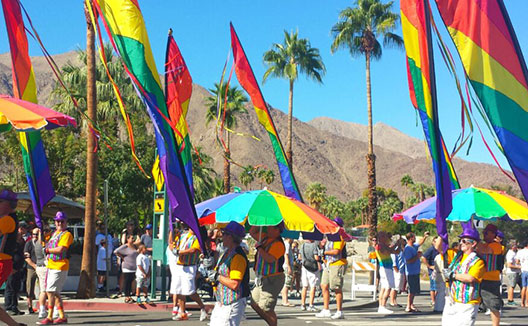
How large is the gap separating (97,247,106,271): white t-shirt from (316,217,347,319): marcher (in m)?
6.31

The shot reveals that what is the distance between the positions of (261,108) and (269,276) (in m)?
5.15

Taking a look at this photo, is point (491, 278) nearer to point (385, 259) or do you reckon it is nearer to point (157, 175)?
point (385, 259)

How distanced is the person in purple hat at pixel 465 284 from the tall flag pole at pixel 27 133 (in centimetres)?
582

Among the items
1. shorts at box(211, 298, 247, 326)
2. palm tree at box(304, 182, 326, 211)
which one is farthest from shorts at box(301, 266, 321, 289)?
palm tree at box(304, 182, 326, 211)

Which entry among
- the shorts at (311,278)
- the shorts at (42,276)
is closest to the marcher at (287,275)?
the shorts at (311,278)

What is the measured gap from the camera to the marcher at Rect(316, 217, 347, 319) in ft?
42.8

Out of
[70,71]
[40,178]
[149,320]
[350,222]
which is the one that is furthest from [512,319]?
[350,222]

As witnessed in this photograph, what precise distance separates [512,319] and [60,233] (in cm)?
897

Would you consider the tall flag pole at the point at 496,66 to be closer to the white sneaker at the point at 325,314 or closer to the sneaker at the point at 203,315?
the sneaker at the point at 203,315

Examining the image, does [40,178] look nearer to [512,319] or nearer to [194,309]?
[194,309]

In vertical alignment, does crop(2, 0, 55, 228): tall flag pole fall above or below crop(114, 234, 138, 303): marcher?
above

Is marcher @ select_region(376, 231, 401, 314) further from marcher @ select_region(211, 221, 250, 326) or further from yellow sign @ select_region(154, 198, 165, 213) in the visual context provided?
marcher @ select_region(211, 221, 250, 326)

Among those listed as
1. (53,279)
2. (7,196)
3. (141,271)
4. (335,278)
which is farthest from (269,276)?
(141,271)

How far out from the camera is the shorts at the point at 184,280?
11648 millimetres
